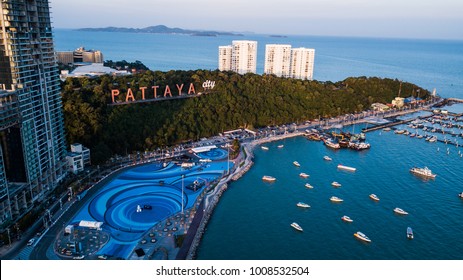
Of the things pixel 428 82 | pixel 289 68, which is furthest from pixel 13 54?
pixel 428 82

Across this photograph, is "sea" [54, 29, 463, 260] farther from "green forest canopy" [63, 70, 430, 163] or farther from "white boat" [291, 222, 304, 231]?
"green forest canopy" [63, 70, 430, 163]

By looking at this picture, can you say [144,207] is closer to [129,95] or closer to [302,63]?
[129,95]

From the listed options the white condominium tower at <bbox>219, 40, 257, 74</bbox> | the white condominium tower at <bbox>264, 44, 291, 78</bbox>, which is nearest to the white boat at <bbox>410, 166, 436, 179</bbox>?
the white condominium tower at <bbox>264, 44, 291, 78</bbox>

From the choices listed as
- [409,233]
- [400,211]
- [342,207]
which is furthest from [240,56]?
[409,233]

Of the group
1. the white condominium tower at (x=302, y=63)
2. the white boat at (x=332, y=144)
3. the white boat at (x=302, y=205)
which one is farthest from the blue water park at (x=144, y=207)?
the white condominium tower at (x=302, y=63)

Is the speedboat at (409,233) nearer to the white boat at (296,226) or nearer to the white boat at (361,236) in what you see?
the white boat at (361,236)

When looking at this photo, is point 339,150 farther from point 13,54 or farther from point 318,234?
point 13,54

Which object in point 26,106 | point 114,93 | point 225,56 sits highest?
point 225,56
